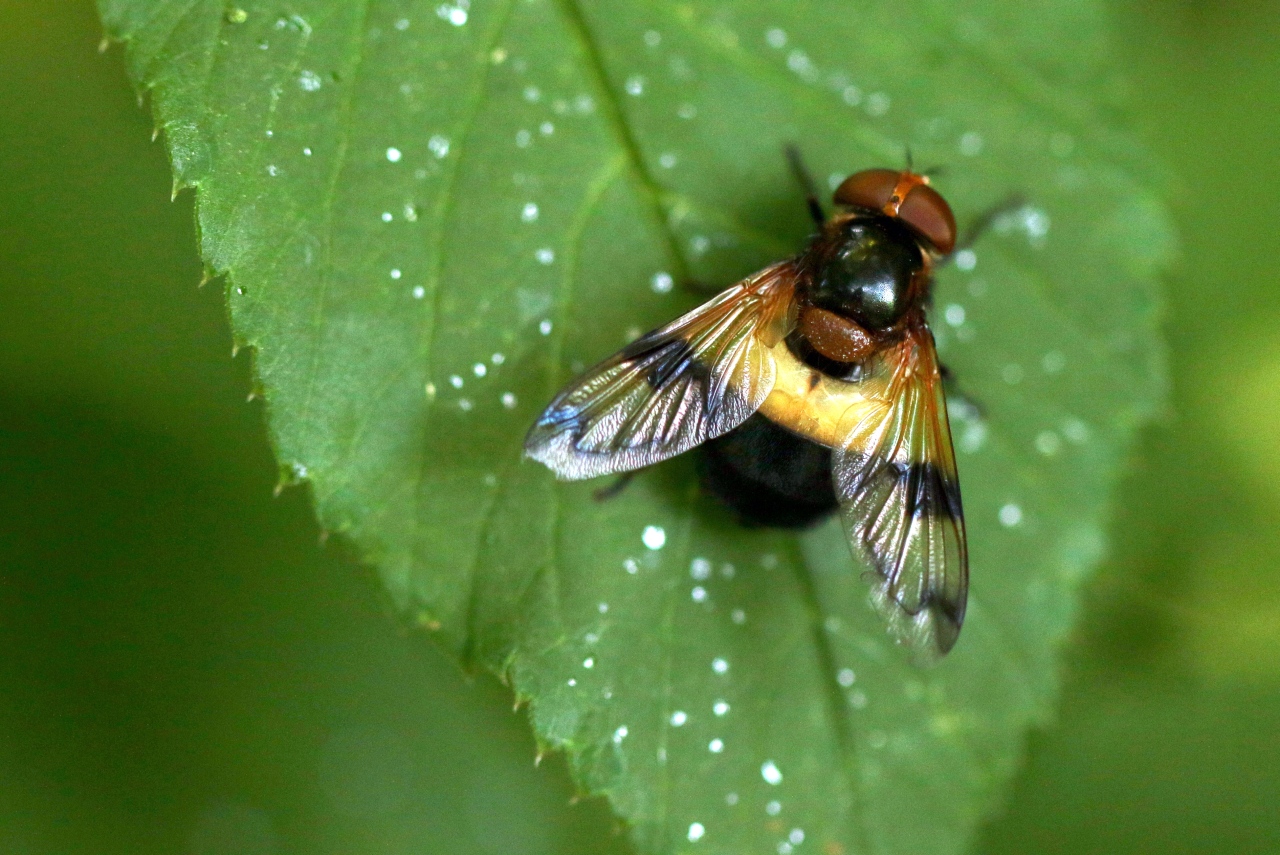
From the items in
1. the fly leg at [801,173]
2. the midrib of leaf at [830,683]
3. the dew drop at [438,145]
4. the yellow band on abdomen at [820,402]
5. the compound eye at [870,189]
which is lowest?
the midrib of leaf at [830,683]

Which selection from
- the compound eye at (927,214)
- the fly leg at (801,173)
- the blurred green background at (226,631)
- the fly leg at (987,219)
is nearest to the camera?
the compound eye at (927,214)

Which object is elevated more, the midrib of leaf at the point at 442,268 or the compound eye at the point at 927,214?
the compound eye at the point at 927,214

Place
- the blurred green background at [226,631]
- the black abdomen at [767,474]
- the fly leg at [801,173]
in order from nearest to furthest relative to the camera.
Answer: the black abdomen at [767,474], the fly leg at [801,173], the blurred green background at [226,631]

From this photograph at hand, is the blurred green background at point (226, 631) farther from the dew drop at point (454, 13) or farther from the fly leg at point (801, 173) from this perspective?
the fly leg at point (801, 173)

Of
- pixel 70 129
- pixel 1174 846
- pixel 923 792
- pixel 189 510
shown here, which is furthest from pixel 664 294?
pixel 1174 846

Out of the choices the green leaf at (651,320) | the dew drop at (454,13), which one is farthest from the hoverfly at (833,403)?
the dew drop at (454,13)

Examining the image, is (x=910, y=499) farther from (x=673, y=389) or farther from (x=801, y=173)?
(x=801, y=173)

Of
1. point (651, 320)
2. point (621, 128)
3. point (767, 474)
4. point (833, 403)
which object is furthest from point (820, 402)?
point (621, 128)

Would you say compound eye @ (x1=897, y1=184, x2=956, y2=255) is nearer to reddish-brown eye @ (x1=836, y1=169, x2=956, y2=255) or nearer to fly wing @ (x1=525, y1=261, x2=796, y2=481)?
reddish-brown eye @ (x1=836, y1=169, x2=956, y2=255)

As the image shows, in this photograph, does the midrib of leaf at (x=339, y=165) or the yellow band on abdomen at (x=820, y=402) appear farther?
the yellow band on abdomen at (x=820, y=402)
